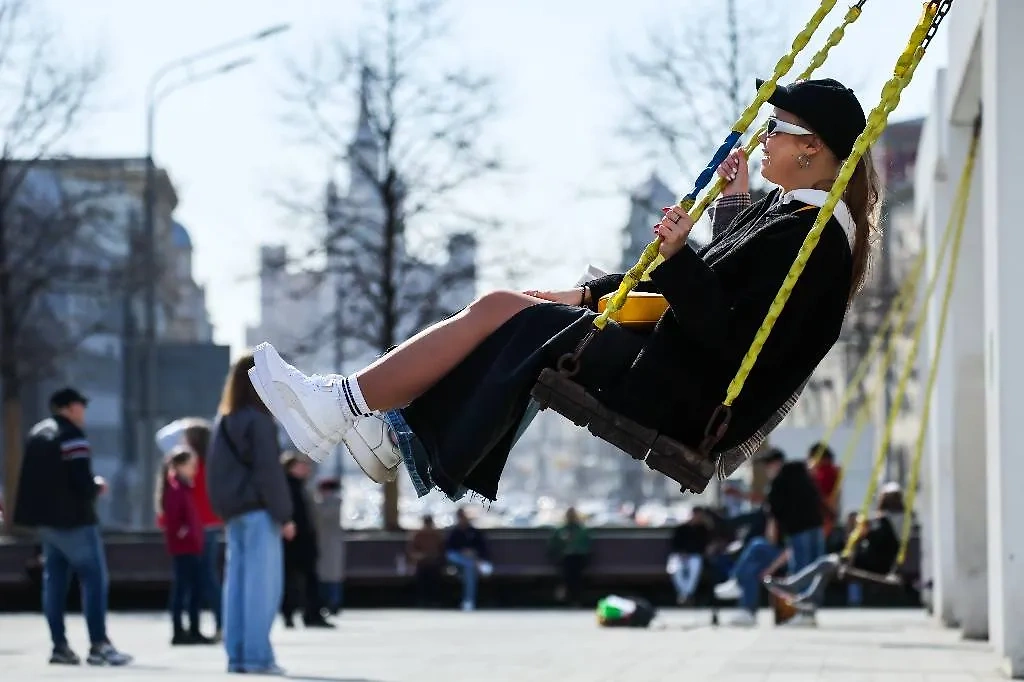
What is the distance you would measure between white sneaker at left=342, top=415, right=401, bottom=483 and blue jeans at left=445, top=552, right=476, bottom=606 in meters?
23.5

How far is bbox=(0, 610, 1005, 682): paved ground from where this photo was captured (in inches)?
525

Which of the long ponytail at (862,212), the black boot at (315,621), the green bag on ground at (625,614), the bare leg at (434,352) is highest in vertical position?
the long ponytail at (862,212)

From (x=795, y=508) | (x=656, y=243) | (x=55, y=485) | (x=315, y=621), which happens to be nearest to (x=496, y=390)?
A: (x=656, y=243)

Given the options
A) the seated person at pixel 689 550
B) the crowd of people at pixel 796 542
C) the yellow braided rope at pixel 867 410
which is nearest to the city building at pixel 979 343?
the yellow braided rope at pixel 867 410

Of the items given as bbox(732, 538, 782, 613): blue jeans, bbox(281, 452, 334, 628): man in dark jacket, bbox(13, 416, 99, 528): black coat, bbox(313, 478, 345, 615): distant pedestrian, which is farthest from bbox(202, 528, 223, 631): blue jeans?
bbox(732, 538, 782, 613): blue jeans

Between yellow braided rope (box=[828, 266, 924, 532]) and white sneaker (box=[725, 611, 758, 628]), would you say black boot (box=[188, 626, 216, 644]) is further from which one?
white sneaker (box=[725, 611, 758, 628])

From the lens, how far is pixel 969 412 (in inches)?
731

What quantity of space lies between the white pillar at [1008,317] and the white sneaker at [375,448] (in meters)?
6.50

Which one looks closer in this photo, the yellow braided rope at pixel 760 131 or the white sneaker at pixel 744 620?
the yellow braided rope at pixel 760 131

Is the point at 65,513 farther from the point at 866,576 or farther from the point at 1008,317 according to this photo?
the point at 866,576

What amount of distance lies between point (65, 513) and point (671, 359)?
936cm

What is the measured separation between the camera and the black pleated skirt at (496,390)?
22.4 feet

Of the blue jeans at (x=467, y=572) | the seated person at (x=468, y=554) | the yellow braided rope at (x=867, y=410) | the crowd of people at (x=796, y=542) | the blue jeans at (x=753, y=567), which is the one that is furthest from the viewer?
the seated person at (x=468, y=554)

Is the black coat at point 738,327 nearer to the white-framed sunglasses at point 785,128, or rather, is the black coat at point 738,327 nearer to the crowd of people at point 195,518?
the white-framed sunglasses at point 785,128
